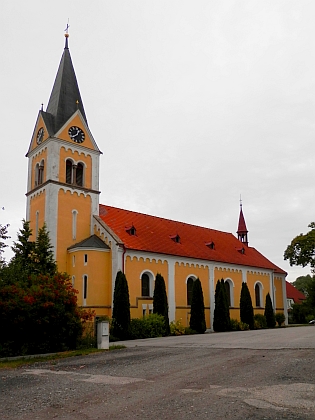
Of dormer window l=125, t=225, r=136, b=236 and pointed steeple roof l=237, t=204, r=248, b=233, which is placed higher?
pointed steeple roof l=237, t=204, r=248, b=233

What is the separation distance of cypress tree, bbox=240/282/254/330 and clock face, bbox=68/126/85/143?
1890 cm

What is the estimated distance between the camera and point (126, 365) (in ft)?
42.9

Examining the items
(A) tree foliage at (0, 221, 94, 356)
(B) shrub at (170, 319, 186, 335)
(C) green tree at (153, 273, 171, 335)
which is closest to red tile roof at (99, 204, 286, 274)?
(C) green tree at (153, 273, 171, 335)

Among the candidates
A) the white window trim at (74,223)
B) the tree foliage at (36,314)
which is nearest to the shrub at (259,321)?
the white window trim at (74,223)

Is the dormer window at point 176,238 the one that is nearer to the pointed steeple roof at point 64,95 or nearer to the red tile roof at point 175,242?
the red tile roof at point 175,242

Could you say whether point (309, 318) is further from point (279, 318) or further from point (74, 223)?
point (74, 223)

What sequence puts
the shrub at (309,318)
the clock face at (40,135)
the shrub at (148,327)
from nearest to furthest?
the shrub at (148,327) → the clock face at (40,135) → the shrub at (309,318)

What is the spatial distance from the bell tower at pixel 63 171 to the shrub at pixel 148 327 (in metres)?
6.53

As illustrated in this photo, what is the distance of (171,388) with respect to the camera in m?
9.08

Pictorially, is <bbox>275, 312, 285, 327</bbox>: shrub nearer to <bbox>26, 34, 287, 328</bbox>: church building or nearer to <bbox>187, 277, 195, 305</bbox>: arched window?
<bbox>26, 34, 287, 328</bbox>: church building

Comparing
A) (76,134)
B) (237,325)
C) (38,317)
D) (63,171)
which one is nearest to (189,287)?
(237,325)

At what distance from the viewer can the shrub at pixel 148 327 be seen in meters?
26.6

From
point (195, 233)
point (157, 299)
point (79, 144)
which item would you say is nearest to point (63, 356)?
point (157, 299)

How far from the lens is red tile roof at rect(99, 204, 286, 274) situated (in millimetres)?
32344
